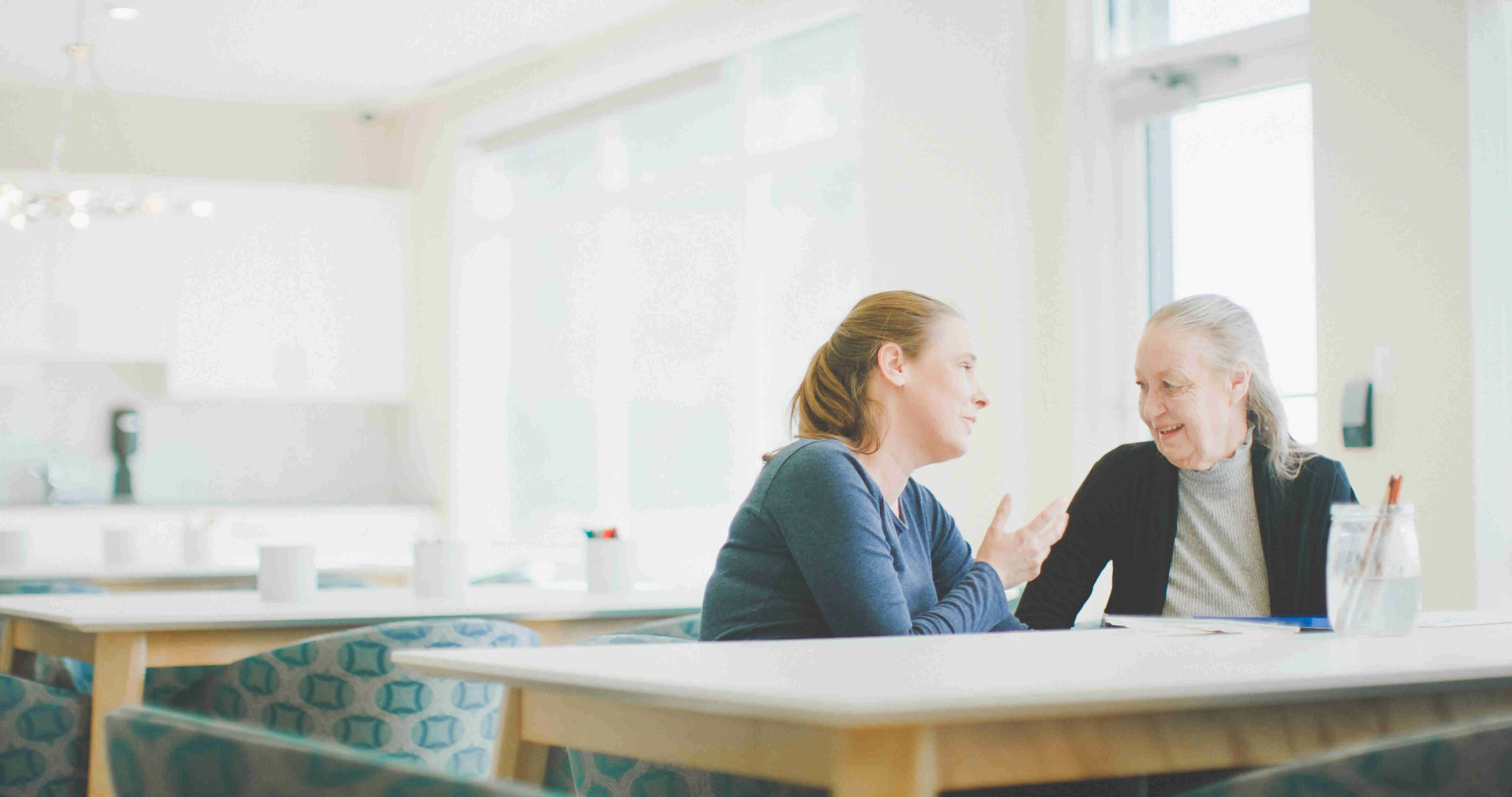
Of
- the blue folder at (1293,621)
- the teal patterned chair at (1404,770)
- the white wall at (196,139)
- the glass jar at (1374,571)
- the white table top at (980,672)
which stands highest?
the white wall at (196,139)

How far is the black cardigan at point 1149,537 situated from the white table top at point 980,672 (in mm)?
522

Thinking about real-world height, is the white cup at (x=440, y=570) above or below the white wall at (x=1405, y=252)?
below

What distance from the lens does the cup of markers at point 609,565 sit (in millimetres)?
3061

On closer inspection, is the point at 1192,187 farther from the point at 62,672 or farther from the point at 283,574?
the point at 62,672

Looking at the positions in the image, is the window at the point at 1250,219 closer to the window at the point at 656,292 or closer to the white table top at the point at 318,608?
the window at the point at 656,292

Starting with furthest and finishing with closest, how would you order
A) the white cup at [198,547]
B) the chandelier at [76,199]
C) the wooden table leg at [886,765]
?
the chandelier at [76,199] < the white cup at [198,547] < the wooden table leg at [886,765]

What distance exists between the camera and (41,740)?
2.33 metres

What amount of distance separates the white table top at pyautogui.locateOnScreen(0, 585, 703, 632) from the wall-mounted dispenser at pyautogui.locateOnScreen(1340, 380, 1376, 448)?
145 cm

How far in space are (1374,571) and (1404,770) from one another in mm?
638

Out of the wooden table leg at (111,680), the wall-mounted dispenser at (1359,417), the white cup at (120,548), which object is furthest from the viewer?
the white cup at (120,548)

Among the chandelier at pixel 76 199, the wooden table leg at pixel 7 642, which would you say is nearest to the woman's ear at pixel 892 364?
the wooden table leg at pixel 7 642

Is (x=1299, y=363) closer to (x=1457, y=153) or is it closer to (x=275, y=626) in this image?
(x=1457, y=153)

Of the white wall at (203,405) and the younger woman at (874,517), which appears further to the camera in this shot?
the white wall at (203,405)

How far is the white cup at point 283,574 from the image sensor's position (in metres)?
2.69
